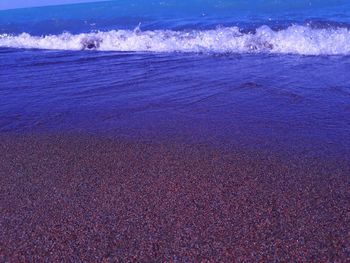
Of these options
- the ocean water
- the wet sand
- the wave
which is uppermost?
the wave

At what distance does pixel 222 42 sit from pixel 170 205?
344 inches

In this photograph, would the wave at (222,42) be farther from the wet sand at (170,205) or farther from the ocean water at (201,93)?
the wet sand at (170,205)

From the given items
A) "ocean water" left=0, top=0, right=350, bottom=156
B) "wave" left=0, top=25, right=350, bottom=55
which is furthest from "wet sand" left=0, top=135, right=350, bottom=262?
"wave" left=0, top=25, right=350, bottom=55

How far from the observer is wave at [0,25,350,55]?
9172mm

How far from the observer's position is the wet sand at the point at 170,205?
93.7 inches

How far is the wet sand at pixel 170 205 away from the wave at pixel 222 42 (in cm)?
603

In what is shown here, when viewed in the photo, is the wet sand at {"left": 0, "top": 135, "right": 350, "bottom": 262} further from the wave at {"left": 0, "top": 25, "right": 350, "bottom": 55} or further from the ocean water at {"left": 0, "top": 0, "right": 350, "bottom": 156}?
the wave at {"left": 0, "top": 25, "right": 350, "bottom": 55}

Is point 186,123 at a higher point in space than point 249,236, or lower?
higher

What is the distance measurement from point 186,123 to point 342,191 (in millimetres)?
2066

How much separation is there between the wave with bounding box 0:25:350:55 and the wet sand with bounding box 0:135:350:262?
19.8 ft

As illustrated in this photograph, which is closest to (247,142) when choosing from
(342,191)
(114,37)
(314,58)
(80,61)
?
(342,191)

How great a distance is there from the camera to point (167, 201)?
9.55 feet

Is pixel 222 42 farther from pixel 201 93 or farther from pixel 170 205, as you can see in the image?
pixel 170 205

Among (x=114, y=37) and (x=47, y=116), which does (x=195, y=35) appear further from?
(x=47, y=116)
